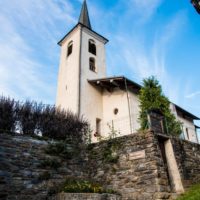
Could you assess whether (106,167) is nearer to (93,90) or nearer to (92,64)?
(93,90)

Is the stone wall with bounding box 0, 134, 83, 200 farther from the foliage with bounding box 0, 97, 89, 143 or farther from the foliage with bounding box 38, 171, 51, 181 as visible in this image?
the foliage with bounding box 0, 97, 89, 143

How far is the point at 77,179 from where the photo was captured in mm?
7020

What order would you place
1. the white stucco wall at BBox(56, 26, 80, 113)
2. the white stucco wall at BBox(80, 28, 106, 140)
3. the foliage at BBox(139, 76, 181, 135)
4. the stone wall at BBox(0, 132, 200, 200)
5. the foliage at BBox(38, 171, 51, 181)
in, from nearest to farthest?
the stone wall at BBox(0, 132, 200, 200) < the foliage at BBox(38, 171, 51, 181) < the foliage at BBox(139, 76, 181, 135) < the white stucco wall at BBox(80, 28, 106, 140) < the white stucco wall at BBox(56, 26, 80, 113)

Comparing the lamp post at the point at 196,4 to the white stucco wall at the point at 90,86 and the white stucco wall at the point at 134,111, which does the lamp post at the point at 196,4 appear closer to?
the white stucco wall at the point at 134,111

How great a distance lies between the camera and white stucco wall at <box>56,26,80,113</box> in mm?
13945

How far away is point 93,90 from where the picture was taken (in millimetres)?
14703

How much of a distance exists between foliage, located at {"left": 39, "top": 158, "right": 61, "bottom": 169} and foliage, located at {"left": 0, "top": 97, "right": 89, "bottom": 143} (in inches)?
40.9

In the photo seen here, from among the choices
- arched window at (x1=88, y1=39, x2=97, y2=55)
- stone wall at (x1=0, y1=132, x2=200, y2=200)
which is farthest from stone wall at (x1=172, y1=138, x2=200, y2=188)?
arched window at (x1=88, y1=39, x2=97, y2=55)

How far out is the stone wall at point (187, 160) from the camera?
22.2 ft

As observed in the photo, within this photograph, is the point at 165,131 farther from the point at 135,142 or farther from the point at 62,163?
the point at 62,163

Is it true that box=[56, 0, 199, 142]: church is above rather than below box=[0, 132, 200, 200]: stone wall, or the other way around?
above

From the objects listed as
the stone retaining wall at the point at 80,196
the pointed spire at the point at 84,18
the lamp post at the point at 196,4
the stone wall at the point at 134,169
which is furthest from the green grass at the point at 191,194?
→ the pointed spire at the point at 84,18

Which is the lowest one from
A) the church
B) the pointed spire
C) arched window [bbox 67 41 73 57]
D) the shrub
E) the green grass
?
the green grass

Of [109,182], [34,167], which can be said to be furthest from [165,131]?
[34,167]
